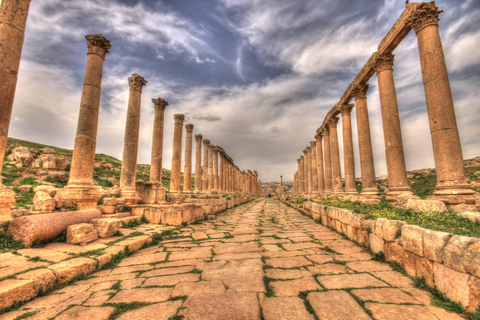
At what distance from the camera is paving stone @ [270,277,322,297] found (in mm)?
2725

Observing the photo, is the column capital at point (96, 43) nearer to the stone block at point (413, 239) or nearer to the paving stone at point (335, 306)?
the paving stone at point (335, 306)

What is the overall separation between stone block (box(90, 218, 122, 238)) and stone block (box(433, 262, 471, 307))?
6.23m

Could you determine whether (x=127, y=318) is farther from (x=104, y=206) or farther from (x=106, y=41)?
(x=106, y=41)

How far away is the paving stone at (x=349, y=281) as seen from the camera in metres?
2.96

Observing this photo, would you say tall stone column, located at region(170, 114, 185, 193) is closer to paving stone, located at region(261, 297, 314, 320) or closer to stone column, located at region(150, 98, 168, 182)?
stone column, located at region(150, 98, 168, 182)

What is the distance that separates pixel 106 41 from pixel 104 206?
6.22 meters

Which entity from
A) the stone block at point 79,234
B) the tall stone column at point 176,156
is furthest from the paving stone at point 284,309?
the tall stone column at point 176,156

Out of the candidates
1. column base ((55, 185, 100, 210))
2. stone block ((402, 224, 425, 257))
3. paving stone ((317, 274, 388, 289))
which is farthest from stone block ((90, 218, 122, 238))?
stone block ((402, 224, 425, 257))

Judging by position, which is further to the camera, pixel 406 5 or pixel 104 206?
pixel 406 5

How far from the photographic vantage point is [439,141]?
23.2ft

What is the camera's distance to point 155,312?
7.57 feet

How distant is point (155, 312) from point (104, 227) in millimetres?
3875

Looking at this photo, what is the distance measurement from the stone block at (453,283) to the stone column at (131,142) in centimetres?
975

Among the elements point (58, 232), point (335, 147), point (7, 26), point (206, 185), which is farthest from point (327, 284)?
point (206, 185)
